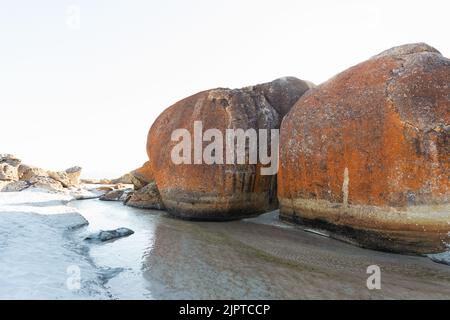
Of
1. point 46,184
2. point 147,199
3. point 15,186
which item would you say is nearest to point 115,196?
point 147,199

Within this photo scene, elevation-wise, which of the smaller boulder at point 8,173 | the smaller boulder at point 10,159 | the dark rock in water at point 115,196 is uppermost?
the smaller boulder at point 10,159

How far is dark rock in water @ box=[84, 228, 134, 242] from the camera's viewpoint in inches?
229

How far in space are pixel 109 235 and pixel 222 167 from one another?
3035 millimetres

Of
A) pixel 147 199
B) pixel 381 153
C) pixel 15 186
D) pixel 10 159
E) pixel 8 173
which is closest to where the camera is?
pixel 381 153

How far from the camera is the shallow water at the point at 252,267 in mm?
3506

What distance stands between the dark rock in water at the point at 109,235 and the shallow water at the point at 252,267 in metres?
0.20

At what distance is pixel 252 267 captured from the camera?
4336mm

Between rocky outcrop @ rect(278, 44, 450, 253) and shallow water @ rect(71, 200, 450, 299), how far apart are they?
44 centimetres

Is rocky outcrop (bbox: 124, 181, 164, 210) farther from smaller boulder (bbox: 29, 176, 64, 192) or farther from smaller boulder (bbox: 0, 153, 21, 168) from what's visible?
smaller boulder (bbox: 0, 153, 21, 168)

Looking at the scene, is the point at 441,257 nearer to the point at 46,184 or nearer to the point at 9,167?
the point at 46,184

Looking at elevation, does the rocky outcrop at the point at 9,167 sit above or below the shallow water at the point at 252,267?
above

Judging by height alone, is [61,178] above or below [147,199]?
above

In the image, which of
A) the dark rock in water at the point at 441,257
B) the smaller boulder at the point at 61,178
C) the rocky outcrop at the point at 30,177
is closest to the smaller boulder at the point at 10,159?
the rocky outcrop at the point at 30,177

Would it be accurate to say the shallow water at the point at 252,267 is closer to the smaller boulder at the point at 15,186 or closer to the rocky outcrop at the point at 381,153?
the rocky outcrop at the point at 381,153
